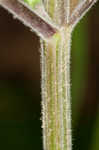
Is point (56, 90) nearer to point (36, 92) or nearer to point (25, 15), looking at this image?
point (25, 15)

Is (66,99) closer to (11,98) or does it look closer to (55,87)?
(55,87)

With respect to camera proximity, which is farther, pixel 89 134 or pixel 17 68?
pixel 17 68

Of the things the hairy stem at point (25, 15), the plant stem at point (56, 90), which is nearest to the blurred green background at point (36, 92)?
the plant stem at point (56, 90)

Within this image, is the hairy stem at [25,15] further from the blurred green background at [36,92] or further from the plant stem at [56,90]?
the blurred green background at [36,92]

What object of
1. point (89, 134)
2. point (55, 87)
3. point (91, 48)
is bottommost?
point (89, 134)

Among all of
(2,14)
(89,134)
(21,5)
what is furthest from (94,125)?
(21,5)

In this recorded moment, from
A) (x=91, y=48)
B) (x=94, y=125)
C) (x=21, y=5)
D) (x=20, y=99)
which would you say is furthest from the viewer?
(x=91, y=48)

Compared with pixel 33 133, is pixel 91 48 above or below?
above
